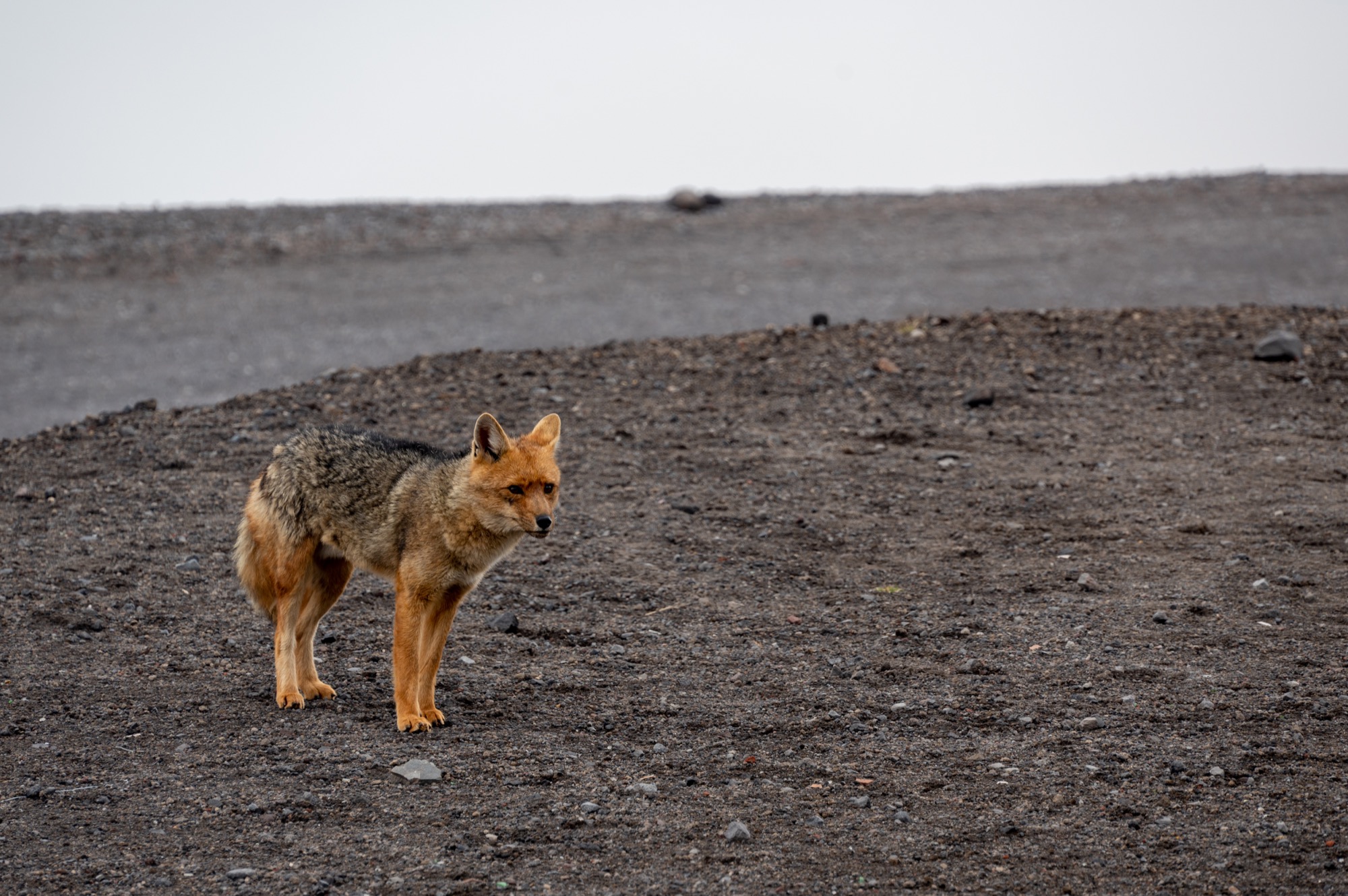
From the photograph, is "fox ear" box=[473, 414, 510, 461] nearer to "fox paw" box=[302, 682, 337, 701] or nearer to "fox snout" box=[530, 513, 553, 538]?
"fox snout" box=[530, 513, 553, 538]

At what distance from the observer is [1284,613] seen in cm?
721

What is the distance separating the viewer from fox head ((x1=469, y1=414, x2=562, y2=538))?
5883mm

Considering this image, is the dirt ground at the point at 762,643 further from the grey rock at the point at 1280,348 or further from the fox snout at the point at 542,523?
the fox snout at the point at 542,523

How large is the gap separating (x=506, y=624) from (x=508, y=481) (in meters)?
1.78

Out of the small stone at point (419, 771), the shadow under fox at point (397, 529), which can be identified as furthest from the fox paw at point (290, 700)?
the small stone at point (419, 771)

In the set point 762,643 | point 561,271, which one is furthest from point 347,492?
point 561,271

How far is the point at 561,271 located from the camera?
17297 millimetres

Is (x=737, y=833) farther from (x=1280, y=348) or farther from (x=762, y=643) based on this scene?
(x=1280, y=348)

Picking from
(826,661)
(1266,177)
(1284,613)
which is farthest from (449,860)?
(1266,177)

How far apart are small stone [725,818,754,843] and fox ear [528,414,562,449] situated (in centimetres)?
211

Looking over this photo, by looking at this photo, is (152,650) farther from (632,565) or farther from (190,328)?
(190,328)

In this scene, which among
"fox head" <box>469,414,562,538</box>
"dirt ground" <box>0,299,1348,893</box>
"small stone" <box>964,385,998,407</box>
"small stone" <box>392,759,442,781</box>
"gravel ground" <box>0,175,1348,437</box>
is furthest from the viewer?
"gravel ground" <box>0,175,1348,437</box>

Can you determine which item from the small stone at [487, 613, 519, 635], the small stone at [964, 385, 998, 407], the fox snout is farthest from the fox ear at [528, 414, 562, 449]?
the small stone at [964, 385, 998, 407]

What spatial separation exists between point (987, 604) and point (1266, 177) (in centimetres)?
1580
